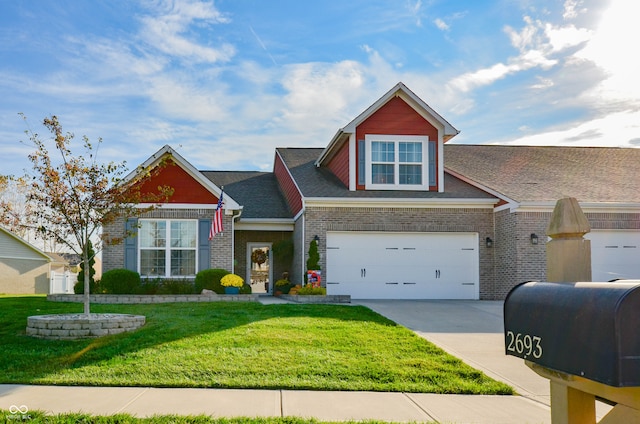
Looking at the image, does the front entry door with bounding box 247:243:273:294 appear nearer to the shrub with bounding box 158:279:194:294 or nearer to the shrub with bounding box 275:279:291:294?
the shrub with bounding box 275:279:291:294

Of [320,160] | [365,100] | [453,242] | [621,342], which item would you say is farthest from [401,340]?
[320,160]

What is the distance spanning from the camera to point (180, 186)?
1909cm

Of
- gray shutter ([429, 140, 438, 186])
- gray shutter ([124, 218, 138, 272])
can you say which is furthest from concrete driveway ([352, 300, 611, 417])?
gray shutter ([124, 218, 138, 272])

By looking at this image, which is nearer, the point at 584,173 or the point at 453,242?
the point at 453,242

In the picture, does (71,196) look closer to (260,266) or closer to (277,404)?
(277,404)

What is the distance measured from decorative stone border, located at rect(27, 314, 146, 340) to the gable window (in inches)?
432

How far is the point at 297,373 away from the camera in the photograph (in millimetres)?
7879

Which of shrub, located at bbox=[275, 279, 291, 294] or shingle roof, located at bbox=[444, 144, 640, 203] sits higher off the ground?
shingle roof, located at bbox=[444, 144, 640, 203]

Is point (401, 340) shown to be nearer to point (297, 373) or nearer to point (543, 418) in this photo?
point (297, 373)

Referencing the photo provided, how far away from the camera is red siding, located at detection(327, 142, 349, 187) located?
20.1m

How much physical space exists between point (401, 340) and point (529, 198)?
9.88 meters

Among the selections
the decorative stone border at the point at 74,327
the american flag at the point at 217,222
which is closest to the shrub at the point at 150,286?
the american flag at the point at 217,222

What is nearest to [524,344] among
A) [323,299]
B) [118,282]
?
[323,299]

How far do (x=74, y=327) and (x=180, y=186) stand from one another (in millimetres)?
9436
